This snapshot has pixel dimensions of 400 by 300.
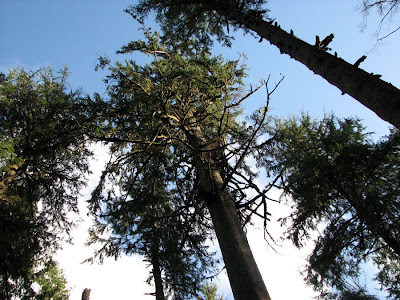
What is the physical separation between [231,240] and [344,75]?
9.50ft

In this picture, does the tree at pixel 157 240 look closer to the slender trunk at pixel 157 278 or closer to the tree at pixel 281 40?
the slender trunk at pixel 157 278

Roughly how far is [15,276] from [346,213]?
10.1 meters

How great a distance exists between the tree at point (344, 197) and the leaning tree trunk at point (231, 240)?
2.86 meters

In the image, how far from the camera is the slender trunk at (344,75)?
3.35 m

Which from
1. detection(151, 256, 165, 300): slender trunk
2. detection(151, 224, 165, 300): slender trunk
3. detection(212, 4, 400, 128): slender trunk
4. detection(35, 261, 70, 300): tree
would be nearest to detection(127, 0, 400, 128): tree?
detection(212, 4, 400, 128): slender trunk

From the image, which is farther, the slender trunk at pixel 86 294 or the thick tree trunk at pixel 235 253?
the slender trunk at pixel 86 294

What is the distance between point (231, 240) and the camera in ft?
11.8

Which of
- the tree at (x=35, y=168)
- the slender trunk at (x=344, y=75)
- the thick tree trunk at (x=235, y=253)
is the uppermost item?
the tree at (x=35, y=168)

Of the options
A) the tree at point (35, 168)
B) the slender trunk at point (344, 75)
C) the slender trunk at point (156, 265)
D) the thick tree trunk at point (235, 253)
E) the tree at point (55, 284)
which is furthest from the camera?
the tree at point (55, 284)

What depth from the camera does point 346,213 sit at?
9023 millimetres

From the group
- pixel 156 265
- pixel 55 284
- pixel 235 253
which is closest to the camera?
pixel 235 253

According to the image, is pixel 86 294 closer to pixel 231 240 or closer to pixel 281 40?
pixel 231 240

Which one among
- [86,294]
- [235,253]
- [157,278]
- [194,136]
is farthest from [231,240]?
[157,278]

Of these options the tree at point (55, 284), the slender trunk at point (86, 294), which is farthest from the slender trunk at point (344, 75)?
the tree at point (55, 284)
